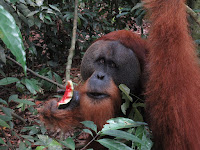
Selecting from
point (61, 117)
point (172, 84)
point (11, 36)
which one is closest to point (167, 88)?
point (172, 84)

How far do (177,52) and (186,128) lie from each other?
0.54 metres

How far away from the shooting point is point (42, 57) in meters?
4.78

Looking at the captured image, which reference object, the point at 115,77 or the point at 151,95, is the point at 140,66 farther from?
the point at 151,95

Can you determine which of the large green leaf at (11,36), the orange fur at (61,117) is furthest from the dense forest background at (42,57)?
the orange fur at (61,117)

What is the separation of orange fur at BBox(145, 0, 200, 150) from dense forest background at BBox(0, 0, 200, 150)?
0.55 ft

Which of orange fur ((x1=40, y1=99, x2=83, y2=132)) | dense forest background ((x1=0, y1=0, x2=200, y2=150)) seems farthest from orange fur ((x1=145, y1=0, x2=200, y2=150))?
orange fur ((x1=40, y1=99, x2=83, y2=132))

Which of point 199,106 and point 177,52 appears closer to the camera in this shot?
point 177,52

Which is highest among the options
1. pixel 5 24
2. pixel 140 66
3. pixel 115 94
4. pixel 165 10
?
pixel 165 10

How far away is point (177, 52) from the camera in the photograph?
1.60 metres

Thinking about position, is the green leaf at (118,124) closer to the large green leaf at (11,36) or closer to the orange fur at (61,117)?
the large green leaf at (11,36)

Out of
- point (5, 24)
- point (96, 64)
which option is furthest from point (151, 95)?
point (5, 24)

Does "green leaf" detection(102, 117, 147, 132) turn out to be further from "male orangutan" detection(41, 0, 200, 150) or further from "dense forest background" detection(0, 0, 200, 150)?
"male orangutan" detection(41, 0, 200, 150)

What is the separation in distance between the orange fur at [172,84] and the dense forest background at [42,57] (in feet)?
0.55

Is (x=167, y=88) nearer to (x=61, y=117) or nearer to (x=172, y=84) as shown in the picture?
(x=172, y=84)
